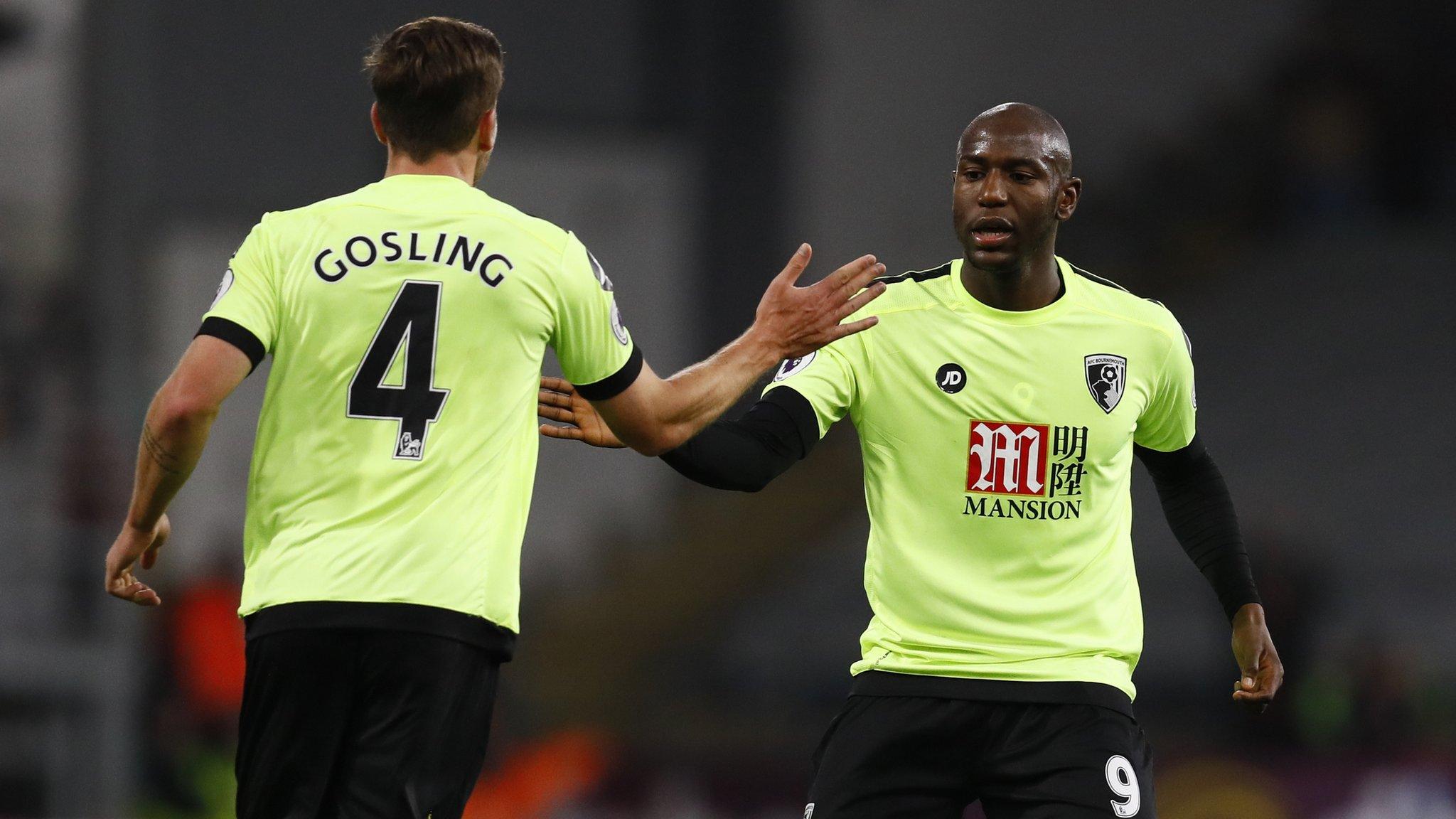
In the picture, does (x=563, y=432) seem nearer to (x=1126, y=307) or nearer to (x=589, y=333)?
(x=589, y=333)

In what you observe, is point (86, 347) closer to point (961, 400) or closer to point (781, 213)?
point (781, 213)

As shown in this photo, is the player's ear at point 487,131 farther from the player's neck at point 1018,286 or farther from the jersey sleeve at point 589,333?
the player's neck at point 1018,286

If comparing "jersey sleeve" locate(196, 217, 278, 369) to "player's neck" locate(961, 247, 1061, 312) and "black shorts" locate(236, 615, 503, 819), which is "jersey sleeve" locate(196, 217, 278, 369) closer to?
"black shorts" locate(236, 615, 503, 819)

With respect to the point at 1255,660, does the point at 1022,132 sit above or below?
above

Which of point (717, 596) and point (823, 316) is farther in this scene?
point (717, 596)

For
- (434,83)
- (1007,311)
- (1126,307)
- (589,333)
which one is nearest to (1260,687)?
(1126,307)

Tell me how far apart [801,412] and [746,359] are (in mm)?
337

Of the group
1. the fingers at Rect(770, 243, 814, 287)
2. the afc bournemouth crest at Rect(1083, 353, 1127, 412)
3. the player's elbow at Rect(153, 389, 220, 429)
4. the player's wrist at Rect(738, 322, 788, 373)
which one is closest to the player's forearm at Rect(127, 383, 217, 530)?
the player's elbow at Rect(153, 389, 220, 429)

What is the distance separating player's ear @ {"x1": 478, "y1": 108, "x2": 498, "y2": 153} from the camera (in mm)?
3609

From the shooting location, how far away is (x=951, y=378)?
4223mm

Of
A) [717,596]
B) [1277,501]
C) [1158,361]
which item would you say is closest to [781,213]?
[717,596]

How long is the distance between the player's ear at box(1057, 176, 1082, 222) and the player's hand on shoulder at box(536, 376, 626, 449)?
111cm

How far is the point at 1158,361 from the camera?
4316 millimetres

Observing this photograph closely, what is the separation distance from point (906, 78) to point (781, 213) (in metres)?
2.03
